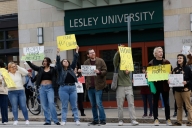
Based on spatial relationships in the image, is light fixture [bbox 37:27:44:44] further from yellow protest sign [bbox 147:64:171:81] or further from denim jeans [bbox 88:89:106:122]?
yellow protest sign [bbox 147:64:171:81]

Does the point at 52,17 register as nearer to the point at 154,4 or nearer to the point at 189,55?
the point at 154,4

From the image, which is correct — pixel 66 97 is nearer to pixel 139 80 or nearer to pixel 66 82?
pixel 66 82

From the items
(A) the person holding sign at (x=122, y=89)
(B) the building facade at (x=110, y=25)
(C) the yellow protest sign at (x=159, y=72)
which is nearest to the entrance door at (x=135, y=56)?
(B) the building facade at (x=110, y=25)

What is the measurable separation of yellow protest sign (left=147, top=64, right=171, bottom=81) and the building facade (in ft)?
13.3

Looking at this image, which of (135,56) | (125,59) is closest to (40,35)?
(135,56)

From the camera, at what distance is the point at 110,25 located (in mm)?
15391

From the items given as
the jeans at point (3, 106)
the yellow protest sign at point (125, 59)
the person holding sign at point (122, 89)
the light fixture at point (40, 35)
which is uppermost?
the light fixture at point (40, 35)

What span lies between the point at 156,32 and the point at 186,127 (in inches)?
233

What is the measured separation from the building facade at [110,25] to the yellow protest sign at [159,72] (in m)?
4.05

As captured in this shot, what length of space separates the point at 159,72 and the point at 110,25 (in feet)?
17.3

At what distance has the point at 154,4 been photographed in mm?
14758

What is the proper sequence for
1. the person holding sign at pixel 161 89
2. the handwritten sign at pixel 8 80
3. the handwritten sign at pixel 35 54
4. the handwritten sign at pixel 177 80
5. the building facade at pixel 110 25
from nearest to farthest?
the handwritten sign at pixel 177 80 < the person holding sign at pixel 161 89 < the handwritten sign at pixel 8 80 < the handwritten sign at pixel 35 54 < the building facade at pixel 110 25

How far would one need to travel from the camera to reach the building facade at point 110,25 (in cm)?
1456

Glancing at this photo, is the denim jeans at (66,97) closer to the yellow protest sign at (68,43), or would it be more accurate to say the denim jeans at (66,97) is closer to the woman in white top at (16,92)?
the yellow protest sign at (68,43)
